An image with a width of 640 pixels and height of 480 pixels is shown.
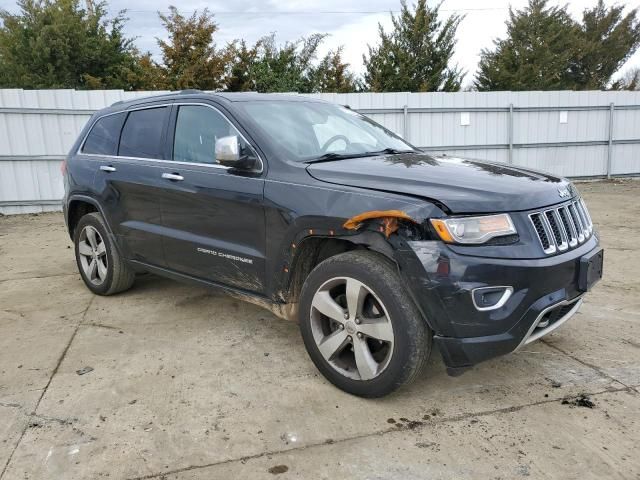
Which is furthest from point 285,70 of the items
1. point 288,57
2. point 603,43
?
point 603,43

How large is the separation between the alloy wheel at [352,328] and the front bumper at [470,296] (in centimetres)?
27

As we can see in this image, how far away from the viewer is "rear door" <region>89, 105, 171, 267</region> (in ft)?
13.1

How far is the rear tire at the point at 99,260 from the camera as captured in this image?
463cm

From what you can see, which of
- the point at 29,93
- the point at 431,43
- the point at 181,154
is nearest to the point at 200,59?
the point at 29,93

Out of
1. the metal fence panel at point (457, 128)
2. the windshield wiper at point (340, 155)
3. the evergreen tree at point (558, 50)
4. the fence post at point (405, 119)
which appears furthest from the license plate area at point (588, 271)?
the evergreen tree at point (558, 50)

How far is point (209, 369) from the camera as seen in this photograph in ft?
11.1

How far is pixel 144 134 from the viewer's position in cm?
422

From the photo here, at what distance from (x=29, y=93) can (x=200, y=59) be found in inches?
354

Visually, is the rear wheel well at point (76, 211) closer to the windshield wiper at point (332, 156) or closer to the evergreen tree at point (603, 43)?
the windshield wiper at point (332, 156)

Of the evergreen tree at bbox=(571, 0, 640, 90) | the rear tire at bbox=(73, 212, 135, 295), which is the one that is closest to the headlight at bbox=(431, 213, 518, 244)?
the rear tire at bbox=(73, 212, 135, 295)

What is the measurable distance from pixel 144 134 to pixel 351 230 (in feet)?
7.57

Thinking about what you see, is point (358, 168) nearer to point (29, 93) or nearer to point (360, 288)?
point (360, 288)

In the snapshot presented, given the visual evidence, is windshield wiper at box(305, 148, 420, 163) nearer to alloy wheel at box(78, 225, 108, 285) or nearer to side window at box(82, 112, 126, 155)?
side window at box(82, 112, 126, 155)

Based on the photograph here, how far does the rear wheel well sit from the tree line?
1386 cm
